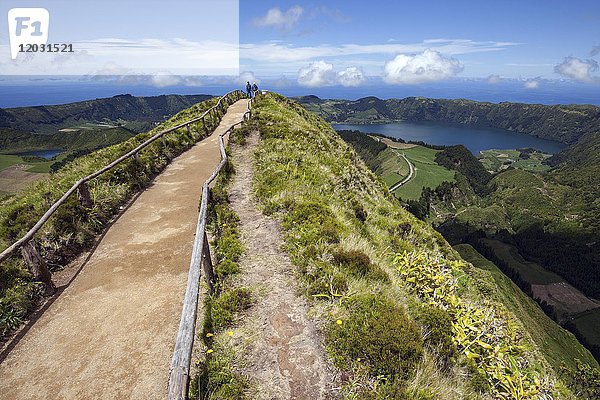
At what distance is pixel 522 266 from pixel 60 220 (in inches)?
8560

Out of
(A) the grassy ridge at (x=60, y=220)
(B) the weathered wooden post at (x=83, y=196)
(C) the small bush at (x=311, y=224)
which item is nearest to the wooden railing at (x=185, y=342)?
(C) the small bush at (x=311, y=224)

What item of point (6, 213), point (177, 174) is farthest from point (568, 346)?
point (6, 213)

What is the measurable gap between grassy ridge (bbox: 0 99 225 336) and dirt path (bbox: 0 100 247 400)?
2.16ft

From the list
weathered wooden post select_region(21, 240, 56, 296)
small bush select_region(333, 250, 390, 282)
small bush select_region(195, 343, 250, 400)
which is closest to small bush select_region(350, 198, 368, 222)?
small bush select_region(333, 250, 390, 282)

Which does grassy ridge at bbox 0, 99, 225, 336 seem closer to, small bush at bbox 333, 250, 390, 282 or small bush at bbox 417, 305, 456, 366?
small bush at bbox 333, 250, 390, 282

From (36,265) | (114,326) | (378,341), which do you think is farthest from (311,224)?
(36,265)

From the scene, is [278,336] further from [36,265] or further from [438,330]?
[36,265]

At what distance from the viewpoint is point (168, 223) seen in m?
12.8

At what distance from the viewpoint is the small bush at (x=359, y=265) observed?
9844mm

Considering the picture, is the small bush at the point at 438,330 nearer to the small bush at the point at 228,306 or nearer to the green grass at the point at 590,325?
the small bush at the point at 228,306

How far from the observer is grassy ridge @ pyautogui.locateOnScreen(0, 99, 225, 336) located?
820cm

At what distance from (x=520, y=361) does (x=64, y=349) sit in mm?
11401

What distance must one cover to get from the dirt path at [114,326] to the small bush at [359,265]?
16.1 ft

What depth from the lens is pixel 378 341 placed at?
23.5 ft
